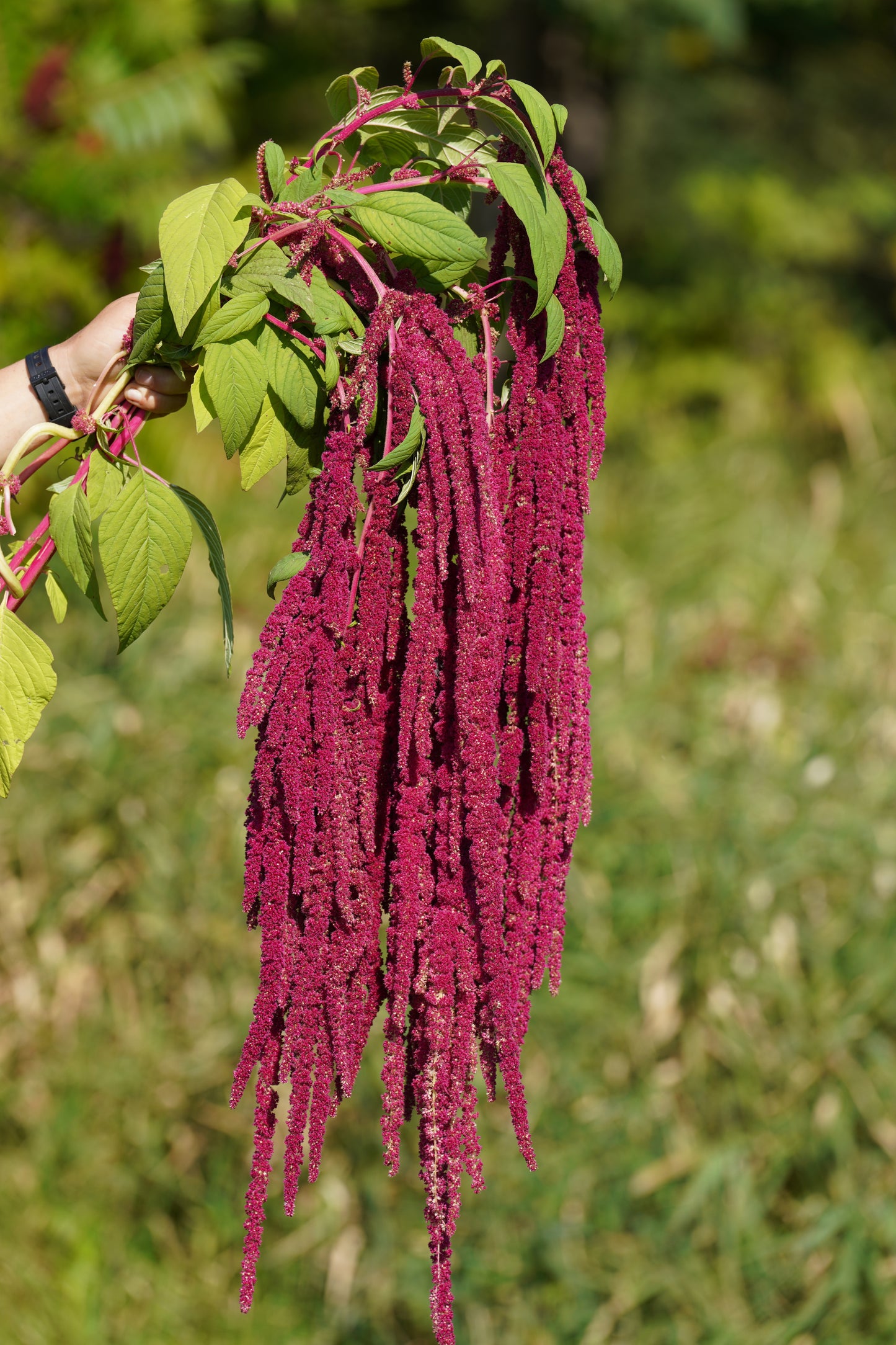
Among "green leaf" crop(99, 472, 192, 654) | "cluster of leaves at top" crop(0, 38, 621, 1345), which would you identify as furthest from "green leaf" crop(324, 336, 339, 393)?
"green leaf" crop(99, 472, 192, 654)

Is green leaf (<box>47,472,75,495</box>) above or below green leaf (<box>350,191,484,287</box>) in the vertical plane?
below

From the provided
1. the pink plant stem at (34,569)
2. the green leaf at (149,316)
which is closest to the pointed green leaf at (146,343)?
the green leaf at (149,316)

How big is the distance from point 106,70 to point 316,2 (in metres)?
4.05

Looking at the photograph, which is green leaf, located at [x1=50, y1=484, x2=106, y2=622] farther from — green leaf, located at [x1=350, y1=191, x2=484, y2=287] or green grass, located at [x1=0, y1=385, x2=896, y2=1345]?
green grass, located at [x1=0, y1=385, x2=896, y2=1345]

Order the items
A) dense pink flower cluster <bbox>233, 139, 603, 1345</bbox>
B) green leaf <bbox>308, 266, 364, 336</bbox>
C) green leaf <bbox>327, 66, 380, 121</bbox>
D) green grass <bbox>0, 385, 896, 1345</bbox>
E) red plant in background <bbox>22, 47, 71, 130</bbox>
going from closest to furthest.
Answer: dense pink flower cluster <bbox>233, 139, 603, 1345</bbox> < green leaf <bbox>308, 266, 364, 336</bbox> < green leaf <bbox>327, 66, 380, 121</bbox> < green grass <bbox>0, 385, 896, 1345</bbox> < red plant in background <bbox>22, 47, 71, 130</bbox>

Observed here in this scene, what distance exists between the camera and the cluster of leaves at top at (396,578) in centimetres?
107

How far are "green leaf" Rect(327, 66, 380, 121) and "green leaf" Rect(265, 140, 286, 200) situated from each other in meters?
0.12

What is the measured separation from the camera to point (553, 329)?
1.14 meters

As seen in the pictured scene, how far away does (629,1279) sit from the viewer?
10.2 feet

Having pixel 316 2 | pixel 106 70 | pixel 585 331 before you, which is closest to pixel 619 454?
pixel 106 70

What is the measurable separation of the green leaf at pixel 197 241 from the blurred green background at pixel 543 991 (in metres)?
2.70

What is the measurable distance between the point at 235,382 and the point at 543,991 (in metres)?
2.44

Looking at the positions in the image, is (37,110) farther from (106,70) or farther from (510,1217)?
(510,1217)

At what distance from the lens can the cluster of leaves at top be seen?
3.51 feet
